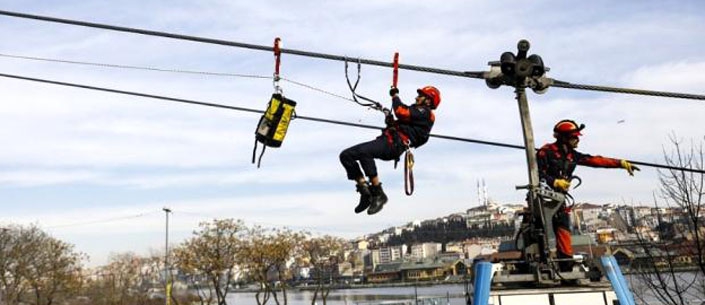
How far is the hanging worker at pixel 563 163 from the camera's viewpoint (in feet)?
18.3

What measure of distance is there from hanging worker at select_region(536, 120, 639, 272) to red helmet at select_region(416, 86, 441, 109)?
3.46 feet

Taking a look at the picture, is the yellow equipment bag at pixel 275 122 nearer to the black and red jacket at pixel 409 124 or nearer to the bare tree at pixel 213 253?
the black and red jacket at pixel 409 124

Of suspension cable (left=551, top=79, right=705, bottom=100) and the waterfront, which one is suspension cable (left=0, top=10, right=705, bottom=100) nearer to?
suspension cable (left=551, top=79, right=705, bottom=100)

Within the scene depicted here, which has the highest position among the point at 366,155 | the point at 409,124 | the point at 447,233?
the point at 447,233

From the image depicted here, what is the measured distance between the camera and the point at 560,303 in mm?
4371

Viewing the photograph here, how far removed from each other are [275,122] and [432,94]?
4.97ft

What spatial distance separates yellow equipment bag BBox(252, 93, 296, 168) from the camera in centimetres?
605

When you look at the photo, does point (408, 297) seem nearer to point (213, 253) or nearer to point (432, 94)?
point (213, 253)

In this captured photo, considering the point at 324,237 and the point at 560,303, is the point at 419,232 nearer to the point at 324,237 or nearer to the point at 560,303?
the point at 324,237

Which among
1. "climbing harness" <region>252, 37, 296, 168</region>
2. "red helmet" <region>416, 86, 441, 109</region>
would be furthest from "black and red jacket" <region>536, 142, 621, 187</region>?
"climbing harness" <region>252, 37, 296, 168</region>

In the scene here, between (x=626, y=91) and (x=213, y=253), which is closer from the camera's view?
(x=626, y=91)

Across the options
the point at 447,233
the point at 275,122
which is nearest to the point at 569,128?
the point at 275,122

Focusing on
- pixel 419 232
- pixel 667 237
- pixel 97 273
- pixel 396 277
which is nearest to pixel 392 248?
pixel 419 232

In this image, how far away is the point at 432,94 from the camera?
19.7 feet
